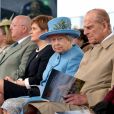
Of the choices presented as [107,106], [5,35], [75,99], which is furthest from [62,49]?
[5,35]

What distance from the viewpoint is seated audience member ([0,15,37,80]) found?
14.7 feet

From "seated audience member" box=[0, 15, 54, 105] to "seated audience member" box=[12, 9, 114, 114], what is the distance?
63 cm

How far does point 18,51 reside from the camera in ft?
15.1

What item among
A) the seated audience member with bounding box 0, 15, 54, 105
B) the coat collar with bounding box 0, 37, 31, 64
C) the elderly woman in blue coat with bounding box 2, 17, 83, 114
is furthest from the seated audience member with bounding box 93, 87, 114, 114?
the coat collar with bounding box 0, 37, 31, 64

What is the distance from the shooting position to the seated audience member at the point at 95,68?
2.94 meters

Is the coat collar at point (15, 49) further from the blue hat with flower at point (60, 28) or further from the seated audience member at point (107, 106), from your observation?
the seated audience member at point (107, 106)

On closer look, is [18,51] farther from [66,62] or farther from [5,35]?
[66,62]

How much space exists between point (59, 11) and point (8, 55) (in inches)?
93.1

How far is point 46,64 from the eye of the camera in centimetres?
404

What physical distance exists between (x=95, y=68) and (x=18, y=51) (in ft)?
5.29

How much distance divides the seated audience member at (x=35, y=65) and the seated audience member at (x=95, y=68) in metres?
0.63

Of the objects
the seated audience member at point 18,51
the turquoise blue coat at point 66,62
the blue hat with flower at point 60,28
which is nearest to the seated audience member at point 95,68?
the turquoise blue coat at point 66,62

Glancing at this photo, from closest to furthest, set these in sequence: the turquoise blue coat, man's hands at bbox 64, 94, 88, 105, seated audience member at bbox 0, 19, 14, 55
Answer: man's hands at bbox 64, 94, 88, 105 < the turquoise blue coat < seated audience member at bbox 0, 19, 14, 55

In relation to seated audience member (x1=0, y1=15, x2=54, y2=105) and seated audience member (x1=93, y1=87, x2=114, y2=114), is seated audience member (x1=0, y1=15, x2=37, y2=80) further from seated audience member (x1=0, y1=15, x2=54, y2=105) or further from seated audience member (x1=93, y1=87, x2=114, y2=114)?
seated audience member (x1=93, y1=87, x2=114, y2=114)
